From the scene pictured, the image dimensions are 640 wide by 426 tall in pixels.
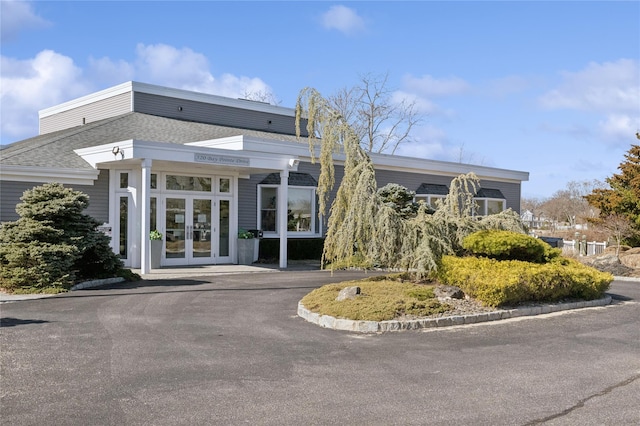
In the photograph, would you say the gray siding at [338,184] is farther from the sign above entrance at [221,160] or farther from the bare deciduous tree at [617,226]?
the bare deciduous tree at [617,226]

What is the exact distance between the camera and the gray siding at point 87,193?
685 inches

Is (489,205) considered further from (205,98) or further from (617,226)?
(205,98)

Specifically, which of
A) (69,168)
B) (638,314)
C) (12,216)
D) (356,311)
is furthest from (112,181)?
(638,314)

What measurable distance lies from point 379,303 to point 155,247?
9845mm

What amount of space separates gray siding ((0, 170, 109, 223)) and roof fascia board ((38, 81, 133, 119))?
7.77m

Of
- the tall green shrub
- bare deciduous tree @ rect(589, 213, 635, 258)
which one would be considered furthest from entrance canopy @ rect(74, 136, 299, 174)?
bare deciduous tree @ rect(589, 213, 635, 258)

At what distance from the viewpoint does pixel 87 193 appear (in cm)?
1892

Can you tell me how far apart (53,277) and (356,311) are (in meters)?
7.55

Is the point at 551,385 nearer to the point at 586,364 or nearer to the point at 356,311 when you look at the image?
the point at 586,364

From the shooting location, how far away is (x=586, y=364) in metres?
7.84

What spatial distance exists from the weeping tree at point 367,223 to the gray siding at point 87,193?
8.23 meters

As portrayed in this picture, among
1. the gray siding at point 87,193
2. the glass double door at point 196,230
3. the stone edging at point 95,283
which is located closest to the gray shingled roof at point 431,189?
the glass double door at point 196,230

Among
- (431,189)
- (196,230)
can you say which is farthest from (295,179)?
(431,189)

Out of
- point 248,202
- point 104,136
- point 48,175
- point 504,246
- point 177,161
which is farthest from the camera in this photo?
point 248,202
